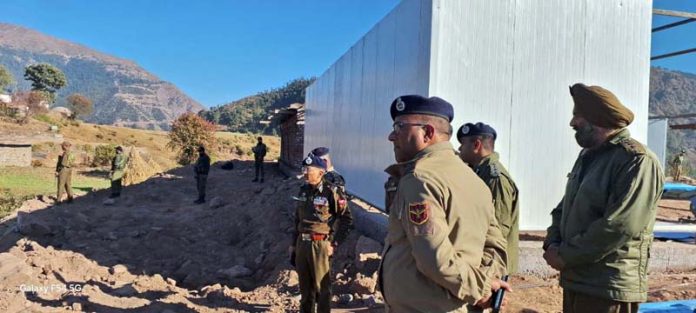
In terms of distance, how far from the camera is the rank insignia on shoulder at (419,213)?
169 cm

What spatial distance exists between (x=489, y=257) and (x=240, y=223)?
29.0 ft

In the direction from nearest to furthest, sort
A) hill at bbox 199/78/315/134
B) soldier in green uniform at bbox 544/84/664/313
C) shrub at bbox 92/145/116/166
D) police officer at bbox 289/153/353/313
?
1. soldier in green uniform at bbox 544/84/664/313
2. police officer at bbox 289/153/353/313
3. shrub at bbox 92/145/116/166
4. hill at bbox 199/78/315/134

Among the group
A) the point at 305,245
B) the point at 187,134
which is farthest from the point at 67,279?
the point at 187,134

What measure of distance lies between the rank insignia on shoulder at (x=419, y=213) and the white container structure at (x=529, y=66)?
4620 mm

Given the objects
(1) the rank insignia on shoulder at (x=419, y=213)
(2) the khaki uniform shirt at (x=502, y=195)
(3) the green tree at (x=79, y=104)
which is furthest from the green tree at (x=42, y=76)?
(1) the rank insignia on shoulder at (x=419, y=213)

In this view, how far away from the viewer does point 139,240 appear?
9.47 meters

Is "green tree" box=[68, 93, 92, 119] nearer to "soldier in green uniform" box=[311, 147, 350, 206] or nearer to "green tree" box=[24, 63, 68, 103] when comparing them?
"green tree" box=[24, 63, 68, 103]

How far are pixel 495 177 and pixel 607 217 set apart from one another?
118 cm

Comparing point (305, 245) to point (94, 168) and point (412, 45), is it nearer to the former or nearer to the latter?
point (412, 45)

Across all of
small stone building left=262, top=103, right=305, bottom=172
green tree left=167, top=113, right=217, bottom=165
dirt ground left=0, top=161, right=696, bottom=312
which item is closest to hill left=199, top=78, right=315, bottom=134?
green tree left=167, top=113, right=217, bottom=165

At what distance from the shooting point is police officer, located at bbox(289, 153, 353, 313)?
426 centimetres

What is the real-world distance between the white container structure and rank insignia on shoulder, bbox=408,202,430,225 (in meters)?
4.62

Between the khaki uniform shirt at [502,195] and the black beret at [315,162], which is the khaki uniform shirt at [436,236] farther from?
the black beret at [315,162]

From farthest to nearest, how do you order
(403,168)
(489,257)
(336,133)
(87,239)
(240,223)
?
1. (336,133)
2. (240,223)
3. (87,239)
4. (489,257)
5. (403,168)
